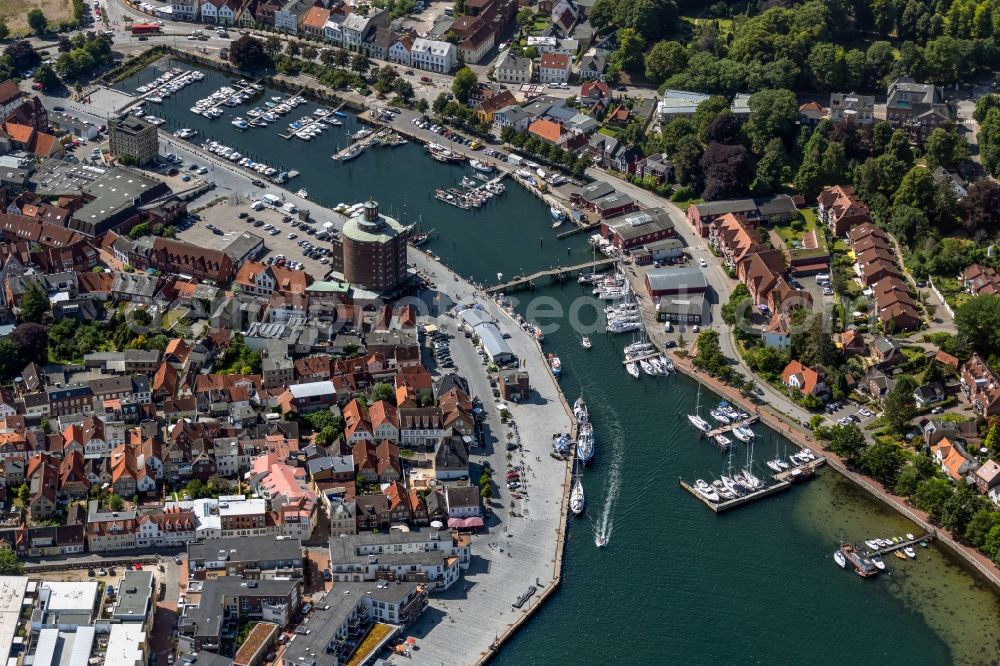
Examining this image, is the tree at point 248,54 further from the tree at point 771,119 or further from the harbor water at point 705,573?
the harbor water at point 705,573

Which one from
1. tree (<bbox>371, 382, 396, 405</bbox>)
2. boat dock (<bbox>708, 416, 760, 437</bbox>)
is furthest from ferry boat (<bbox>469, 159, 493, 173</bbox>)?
boat dock (<bbox>708, 416, 760, 437</bbox>)

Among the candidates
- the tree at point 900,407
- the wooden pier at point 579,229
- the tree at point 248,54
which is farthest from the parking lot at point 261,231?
the tree at point 900,407

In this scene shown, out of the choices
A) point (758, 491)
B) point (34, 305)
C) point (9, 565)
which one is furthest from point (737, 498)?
point (34, 305)

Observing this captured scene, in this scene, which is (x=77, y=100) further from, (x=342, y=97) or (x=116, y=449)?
(x=116, y=449)

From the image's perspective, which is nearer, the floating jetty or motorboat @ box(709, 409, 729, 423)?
the floating jetty

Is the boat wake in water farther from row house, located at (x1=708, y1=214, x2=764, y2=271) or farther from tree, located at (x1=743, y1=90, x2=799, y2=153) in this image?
tree, located at (x1=743, y1=90, x2=799, y2=153)

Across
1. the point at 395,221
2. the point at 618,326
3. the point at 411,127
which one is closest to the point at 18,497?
the point at 395,221
